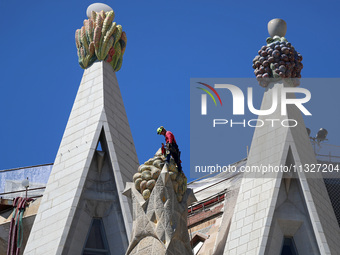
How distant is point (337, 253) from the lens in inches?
1254

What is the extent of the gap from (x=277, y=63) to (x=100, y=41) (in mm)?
6136

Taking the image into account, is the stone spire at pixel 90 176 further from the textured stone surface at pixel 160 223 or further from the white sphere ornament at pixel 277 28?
the white sphere ornament at pixel 277 28

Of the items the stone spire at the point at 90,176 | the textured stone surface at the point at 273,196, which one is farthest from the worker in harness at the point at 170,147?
the stone spire at the point at 90,176

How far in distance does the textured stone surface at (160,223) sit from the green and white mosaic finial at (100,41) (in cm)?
650

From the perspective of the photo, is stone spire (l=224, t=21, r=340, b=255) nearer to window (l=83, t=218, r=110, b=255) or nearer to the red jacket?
the red jacket

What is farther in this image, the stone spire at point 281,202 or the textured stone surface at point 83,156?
the textured stone surface at point 83,156

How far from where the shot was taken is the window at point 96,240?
33906mm

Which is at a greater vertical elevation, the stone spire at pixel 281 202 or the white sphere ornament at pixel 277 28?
the white sphere ornament at pixel 277 28

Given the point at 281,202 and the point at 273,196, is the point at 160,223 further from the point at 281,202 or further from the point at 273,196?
the point at 281,202

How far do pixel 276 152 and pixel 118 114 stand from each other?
572 cm

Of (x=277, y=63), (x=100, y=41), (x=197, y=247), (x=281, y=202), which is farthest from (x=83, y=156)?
(x=277, y=63)

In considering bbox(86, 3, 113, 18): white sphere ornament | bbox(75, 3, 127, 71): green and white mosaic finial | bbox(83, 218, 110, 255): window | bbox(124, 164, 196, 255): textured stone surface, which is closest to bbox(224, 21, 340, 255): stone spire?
bbox(124, 164, 196, 255): textured stone surface

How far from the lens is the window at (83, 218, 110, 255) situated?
111ft

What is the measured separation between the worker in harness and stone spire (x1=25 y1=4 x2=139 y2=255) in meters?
2.32
